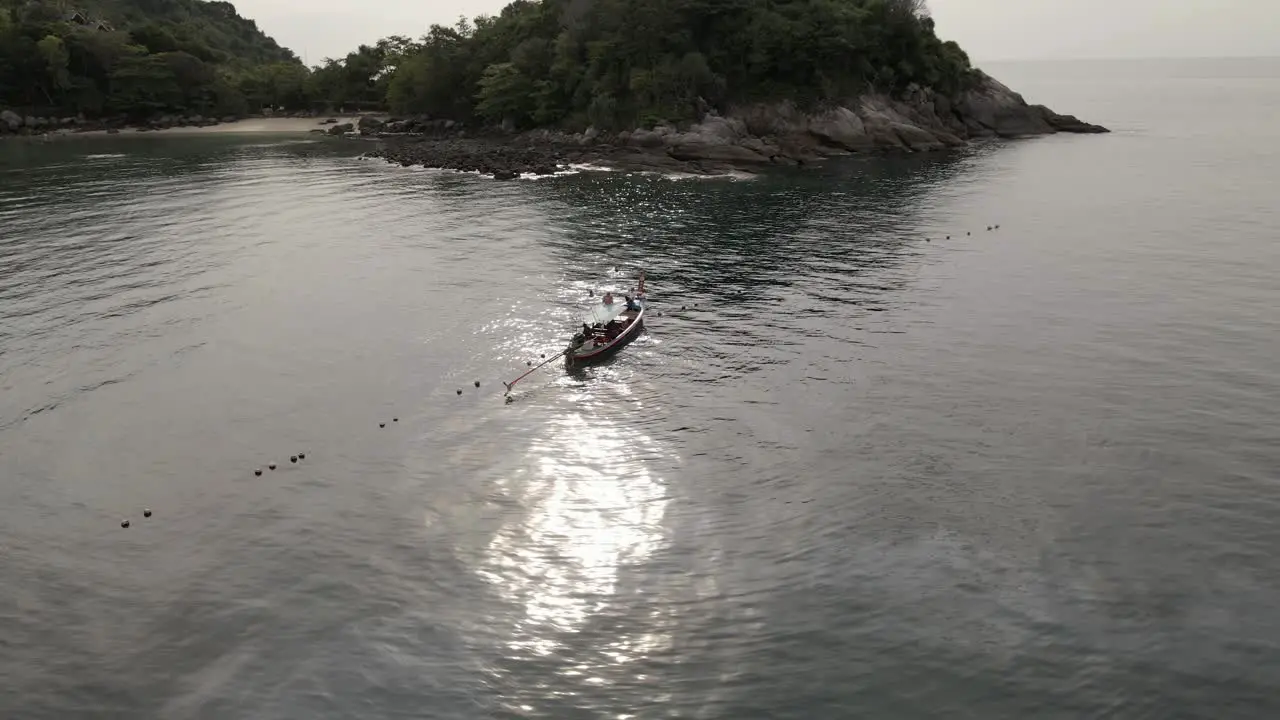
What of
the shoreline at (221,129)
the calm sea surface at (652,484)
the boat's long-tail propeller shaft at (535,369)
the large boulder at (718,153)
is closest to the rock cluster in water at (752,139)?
the large boulder at (718,153)

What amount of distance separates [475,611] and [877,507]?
15715 mm

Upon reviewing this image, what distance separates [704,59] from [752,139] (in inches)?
675

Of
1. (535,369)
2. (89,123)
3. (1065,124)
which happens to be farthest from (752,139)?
(89,123)

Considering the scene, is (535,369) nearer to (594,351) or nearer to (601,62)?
(594,351)

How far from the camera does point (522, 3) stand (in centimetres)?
17962

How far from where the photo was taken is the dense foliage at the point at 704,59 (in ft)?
425

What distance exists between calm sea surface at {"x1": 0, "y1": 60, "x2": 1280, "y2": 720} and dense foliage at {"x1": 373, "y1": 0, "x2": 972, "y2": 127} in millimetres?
68690

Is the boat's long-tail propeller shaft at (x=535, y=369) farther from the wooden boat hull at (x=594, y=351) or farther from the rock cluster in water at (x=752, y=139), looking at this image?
the rock cluster in water at (x=752, y=139)

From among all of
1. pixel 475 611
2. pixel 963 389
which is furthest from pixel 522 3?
pixel 475 611

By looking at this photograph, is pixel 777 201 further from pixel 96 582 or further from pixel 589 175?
pixel 96 582

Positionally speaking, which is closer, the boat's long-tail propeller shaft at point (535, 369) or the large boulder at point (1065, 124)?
the boat's long-tail propeller shaft at point (535, 369)

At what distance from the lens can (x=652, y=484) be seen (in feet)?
109

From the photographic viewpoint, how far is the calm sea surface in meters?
23.5

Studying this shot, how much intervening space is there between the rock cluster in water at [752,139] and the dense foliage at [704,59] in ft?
12.4
